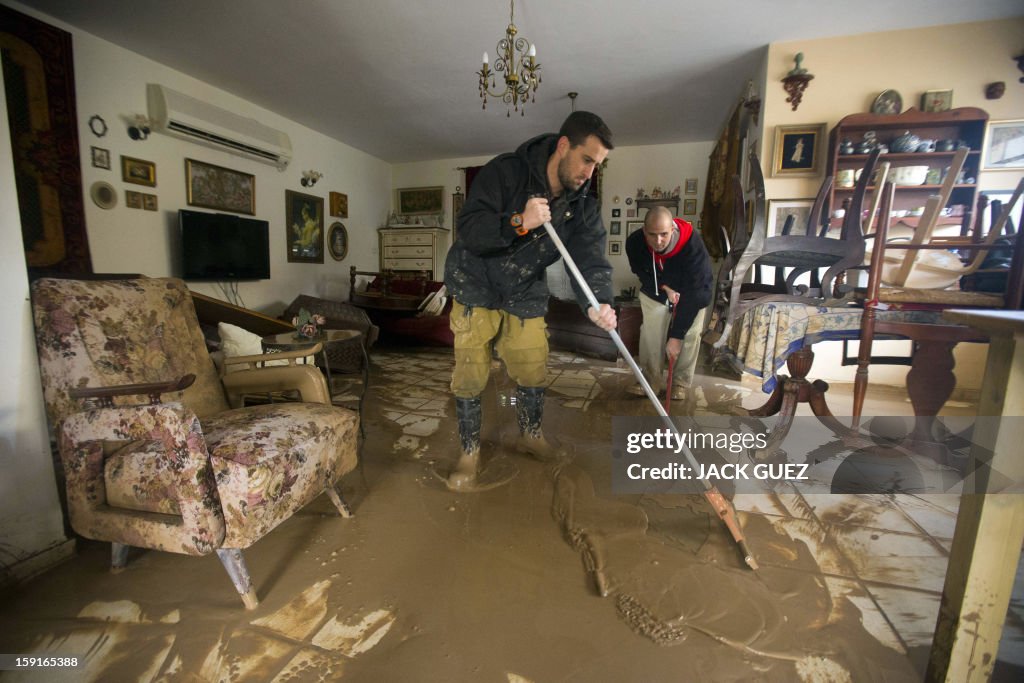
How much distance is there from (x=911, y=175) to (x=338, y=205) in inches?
271

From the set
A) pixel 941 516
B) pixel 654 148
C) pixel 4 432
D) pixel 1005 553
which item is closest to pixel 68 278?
pixel 4 432

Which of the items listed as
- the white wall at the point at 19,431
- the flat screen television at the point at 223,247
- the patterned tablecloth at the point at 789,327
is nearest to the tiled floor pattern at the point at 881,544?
the patterned tablecloth at the point at 789,327

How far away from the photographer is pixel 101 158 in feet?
12.6

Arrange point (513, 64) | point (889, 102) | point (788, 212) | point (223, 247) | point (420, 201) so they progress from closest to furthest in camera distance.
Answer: point (889, 102), point (788, 212), point (513, 64), point (223, 247), point (420, 201)

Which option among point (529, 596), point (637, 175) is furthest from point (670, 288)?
point (637, 175)

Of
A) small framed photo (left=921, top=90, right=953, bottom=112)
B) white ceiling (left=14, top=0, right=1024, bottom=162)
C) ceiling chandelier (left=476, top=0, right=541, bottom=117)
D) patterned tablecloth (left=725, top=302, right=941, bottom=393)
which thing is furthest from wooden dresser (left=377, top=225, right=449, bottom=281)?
small framed photo (left=921, top=90, right=953, bottom=112)

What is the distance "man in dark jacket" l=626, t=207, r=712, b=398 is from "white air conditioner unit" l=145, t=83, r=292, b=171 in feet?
15.3

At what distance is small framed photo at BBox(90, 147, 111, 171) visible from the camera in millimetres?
3773

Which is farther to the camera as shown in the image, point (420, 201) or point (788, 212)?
point (420, 201)

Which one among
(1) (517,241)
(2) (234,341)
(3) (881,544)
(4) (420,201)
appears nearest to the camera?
(3) (881,544)

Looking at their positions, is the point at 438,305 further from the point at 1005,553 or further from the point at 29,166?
the point at 1005,553

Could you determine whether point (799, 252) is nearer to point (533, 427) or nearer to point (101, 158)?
point (533, 427)

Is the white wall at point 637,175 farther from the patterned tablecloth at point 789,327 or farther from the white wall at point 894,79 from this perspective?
the patterned tablecloth at point 789,327

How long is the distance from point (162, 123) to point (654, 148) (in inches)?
245
